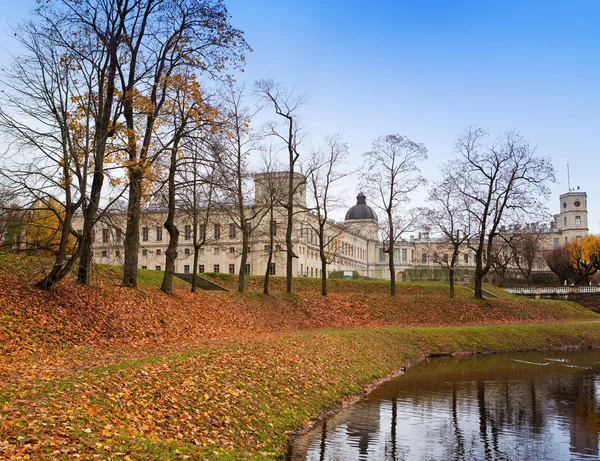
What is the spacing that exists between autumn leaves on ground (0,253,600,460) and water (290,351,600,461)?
1.04 meters

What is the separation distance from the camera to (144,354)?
54.5ft

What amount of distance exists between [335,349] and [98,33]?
1498 centimetres

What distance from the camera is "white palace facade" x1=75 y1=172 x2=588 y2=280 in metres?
61.0

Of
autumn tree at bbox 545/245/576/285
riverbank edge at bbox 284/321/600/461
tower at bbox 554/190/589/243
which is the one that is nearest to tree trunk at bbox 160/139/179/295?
riverbank edge at bbox 284/321/600/461

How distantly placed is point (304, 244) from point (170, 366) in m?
75.9

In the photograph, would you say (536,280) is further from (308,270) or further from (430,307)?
(430,307)

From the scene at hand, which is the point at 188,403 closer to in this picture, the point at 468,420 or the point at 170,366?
the point at 170,366

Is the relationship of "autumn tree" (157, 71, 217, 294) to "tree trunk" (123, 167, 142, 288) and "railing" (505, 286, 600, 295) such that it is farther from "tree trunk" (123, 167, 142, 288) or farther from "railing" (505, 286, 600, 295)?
"railing" (505, 286, 600, 295)

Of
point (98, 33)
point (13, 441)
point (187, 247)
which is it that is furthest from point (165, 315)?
point (187, 247)

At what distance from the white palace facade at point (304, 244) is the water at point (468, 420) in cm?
2371

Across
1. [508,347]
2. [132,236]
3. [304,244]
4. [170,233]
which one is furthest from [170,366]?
[304,244]

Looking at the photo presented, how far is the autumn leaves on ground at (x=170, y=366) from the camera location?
945 cm

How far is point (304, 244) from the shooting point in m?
90.1

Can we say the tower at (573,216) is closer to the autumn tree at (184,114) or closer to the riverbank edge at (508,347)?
the riverbank edge at (508,347)
